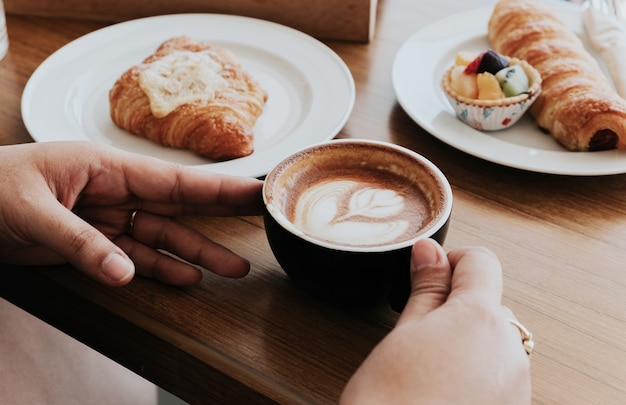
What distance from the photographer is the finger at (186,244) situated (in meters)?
0.75

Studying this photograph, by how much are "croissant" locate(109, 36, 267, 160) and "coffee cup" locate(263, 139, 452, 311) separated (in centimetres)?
24

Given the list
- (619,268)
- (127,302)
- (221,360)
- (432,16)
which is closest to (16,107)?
(127,302)

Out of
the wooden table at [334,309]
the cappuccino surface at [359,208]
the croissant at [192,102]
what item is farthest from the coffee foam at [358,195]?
the croissant at [192,102]

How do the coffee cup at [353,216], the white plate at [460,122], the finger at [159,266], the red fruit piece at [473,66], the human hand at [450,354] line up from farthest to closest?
the red fruit piece at [473,66] → the white plate at [460,122] → the finger at [159,266] → the coffee cup at [353,216] → the human hand at [450,354]

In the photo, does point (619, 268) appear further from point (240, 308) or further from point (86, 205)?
point (86, 205)

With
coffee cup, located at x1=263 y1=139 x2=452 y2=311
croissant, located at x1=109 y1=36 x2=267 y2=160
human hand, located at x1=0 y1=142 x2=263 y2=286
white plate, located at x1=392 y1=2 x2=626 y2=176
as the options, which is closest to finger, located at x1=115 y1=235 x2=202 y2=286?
human hand, located at x1=0 y1=142 x2=263 y2=286

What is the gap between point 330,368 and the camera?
664mm

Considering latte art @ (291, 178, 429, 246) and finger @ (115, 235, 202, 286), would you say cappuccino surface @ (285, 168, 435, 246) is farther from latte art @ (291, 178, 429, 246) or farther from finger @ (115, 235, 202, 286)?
finger @ (115, 235, 202, 286)

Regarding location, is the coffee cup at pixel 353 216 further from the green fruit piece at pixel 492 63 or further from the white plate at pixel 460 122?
the green fruit piece at pixel 492 63

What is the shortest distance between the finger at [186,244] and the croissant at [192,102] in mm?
184

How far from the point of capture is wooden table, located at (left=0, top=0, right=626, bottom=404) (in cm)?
67

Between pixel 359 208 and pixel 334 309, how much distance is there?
113mm

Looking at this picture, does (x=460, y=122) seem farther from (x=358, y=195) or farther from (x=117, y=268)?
(x=117, y=268)

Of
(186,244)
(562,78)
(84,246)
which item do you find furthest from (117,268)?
(562,78)
